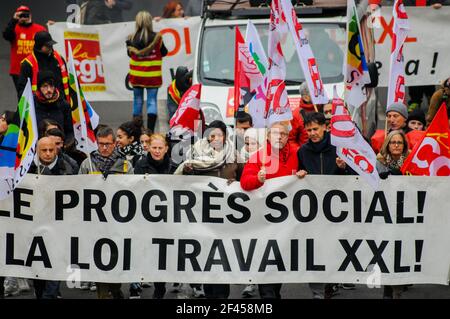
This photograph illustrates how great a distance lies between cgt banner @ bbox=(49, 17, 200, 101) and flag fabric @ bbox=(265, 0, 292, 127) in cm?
670

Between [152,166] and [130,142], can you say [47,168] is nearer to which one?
[152,166]

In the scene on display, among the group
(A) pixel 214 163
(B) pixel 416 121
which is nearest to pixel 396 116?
(B) pixel 416 121

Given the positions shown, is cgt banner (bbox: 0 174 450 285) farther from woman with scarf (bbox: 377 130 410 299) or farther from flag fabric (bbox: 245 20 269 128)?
flag fabric (bbox: 245 20 269 128)

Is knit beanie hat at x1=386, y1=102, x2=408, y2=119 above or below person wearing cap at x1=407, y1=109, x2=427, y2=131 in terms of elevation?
above

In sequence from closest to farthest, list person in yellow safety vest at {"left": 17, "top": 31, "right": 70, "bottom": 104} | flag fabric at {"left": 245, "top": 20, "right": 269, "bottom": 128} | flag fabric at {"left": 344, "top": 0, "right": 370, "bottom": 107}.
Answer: flag fabric at {"left": 344, "top": 0, "right": 370, "bottom": 107}
flag fabric at {"left": 245, "top": 20, "right": 269, "bottom": 128}
person in yellow safety vest at {"left": 17, "top": 31, "right": 70, "bottom": 104}

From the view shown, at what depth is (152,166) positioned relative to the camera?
37.7 ft

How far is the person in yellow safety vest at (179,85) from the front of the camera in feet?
51.5

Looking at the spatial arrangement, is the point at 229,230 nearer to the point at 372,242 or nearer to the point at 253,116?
the point at 372,242

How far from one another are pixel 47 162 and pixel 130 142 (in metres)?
1.41

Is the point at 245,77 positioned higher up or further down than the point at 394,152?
higher up

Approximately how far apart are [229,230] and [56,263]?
1443 millimetres

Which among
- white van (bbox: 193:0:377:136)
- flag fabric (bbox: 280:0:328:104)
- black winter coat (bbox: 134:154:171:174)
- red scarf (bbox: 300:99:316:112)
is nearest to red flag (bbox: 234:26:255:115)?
red scarf (bbox: 300:99:316:112)

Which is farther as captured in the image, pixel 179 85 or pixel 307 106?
pixel 179 85

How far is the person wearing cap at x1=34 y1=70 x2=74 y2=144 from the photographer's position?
543 inches
